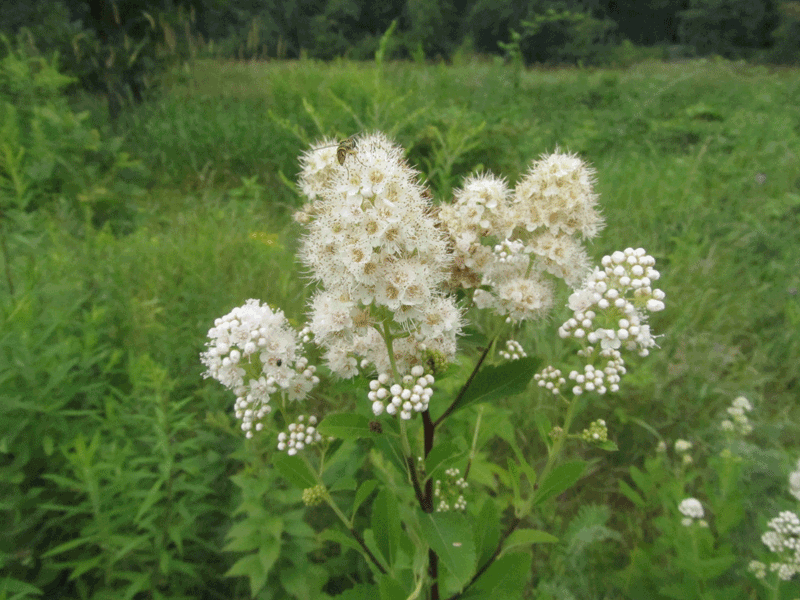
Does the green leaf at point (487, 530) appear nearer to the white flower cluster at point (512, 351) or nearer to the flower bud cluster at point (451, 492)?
the flower bud cluster at point (451, 492)

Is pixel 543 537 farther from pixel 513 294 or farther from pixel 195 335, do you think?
pixel 195 335

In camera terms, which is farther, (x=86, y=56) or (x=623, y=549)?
(x=86, y=56)

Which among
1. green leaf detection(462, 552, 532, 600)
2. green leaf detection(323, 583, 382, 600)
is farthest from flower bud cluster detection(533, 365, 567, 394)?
green leaf detection(323, 583, 382, 600)

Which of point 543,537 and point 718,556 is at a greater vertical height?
point 543,537

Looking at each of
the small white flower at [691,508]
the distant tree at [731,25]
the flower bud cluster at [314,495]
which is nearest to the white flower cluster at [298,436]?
the flower bud cluster at [314,495]

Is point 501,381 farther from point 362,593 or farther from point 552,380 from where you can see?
point 362,593

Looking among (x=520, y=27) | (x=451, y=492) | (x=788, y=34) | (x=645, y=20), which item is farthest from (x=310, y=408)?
(x=645, y=20)

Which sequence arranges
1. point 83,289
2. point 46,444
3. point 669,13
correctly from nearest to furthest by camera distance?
point 46,444
point 83,289
point 669,13

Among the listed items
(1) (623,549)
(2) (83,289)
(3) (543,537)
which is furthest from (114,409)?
(1) (623,549)
